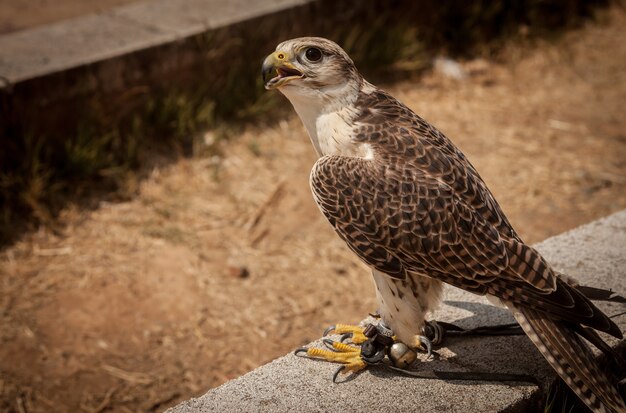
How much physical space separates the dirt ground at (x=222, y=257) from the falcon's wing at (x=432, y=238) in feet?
4.23

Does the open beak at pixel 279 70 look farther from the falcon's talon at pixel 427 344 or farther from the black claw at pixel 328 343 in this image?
the falcon's talon at pixel 427 344

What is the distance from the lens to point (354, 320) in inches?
144

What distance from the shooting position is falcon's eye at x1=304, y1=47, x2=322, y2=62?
2.51 metres

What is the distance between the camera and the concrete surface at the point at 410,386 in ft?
7.95

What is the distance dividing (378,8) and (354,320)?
3053 millimetres

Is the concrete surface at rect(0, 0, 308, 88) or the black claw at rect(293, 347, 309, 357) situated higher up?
the concrete surface at rect(0, 0, 308, 88)

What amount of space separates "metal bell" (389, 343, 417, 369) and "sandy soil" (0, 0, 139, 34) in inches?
170

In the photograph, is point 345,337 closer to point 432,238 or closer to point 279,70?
point 432,238

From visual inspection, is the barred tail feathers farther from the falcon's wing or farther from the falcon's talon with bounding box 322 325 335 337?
the falcon's talon with bounding box 322 325 335 337

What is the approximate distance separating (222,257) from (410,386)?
1771mm

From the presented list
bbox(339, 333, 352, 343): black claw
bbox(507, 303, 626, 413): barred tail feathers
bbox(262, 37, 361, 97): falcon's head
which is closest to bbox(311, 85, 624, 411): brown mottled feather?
bbox(507, 303, 626, 413): barred tail feathers

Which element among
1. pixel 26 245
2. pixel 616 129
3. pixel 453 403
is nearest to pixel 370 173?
pixel 453 403

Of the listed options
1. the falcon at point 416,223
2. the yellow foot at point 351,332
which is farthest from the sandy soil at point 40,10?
the yellow foot at point 351,332

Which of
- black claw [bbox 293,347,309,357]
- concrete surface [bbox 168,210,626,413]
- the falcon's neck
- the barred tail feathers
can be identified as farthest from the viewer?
black claw [bbox 293,347,309,357]
